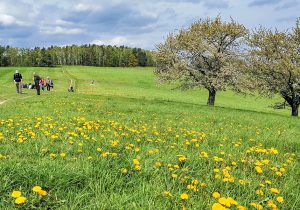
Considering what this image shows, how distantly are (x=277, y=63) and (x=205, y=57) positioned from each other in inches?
304

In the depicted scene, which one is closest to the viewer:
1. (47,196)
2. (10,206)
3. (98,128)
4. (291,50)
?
(10,206)

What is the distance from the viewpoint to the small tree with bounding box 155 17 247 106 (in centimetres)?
3688

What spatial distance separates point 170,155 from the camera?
19.4ft

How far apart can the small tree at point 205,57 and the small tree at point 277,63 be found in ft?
6.82

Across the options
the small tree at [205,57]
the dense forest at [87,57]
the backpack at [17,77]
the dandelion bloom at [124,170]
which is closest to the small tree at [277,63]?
the small tree at [205,57]

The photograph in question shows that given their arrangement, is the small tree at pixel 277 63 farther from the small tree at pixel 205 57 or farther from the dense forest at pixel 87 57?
the dense forest at pixel 87 57

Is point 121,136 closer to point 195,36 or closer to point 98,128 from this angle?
point 98,128

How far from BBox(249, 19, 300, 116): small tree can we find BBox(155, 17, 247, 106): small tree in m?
2.08

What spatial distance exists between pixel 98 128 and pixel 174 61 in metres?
31.6

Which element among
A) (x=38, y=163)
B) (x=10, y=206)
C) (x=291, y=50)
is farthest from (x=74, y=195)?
(x=291, y=50)

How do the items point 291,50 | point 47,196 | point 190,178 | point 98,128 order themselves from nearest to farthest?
point 47,196 → point 190,178 → point 98,128 → point 291,50

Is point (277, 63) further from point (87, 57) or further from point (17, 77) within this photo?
point (87, 57)

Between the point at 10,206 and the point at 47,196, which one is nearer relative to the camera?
the point at 10,206

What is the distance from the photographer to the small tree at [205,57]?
36875mm
